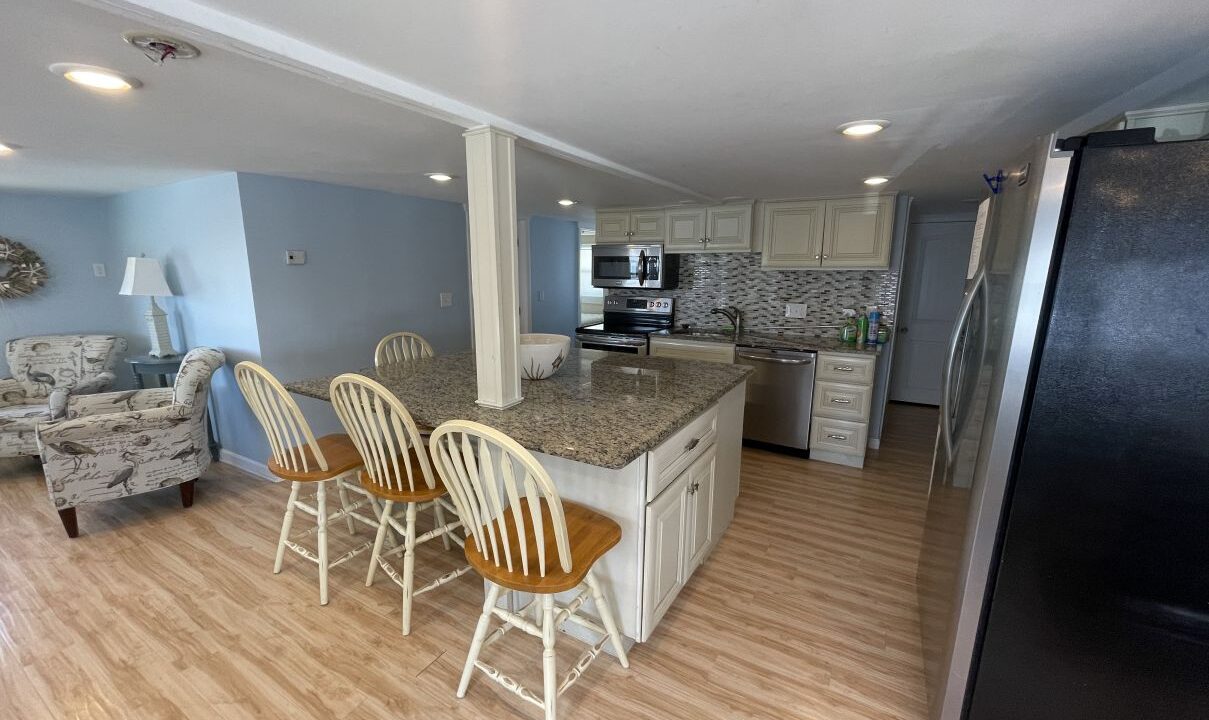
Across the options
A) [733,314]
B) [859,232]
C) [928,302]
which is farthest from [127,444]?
[928,302]

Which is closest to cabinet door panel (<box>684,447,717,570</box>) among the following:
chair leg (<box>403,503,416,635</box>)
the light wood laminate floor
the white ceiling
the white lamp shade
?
the light wood laminate floor

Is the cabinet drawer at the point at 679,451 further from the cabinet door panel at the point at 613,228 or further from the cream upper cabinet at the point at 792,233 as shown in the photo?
the cabinet door panel at the point at 613,228

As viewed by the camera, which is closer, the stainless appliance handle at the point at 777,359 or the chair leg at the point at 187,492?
the chair leg at the point at 187,492

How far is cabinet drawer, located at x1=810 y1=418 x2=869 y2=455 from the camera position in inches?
134

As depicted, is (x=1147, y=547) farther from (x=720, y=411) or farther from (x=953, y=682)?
(x=720, y=411)

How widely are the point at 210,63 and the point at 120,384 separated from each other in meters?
4.49

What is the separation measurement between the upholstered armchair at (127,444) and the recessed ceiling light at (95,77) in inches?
74.4

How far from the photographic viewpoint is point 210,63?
1293 mm

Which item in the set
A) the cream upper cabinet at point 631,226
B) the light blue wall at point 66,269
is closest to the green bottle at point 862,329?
the cream upper cabinet at point 631,226

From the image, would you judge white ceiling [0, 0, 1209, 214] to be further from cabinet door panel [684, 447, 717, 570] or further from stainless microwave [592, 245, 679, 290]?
stainless microwave [592, 245, 679, 290]

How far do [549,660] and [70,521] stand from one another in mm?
2879

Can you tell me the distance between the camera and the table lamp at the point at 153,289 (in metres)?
3.20

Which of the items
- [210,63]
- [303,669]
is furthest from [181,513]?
[210,63]

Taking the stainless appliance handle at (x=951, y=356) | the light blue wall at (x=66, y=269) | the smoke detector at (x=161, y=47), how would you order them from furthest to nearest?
the light blue wall at (x=66, y=269)
the stainless appliance handle at (x=951, y=356)
the smoke detector at (x=161, y=47)
